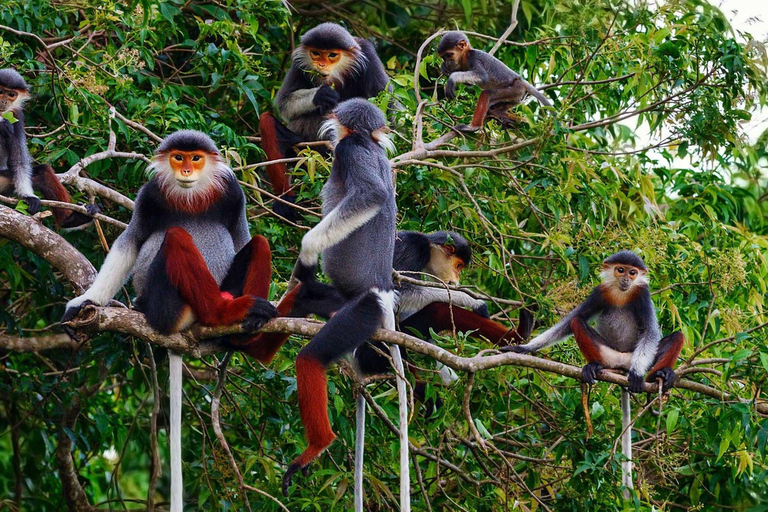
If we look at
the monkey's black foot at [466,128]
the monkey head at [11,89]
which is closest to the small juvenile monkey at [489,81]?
the monkey's black foot at [466,128]

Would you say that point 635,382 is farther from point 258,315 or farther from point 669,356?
point 258,315

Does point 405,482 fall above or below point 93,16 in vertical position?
below

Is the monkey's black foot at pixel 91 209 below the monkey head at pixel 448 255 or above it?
above

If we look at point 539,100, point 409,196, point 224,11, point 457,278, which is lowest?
point 457,278

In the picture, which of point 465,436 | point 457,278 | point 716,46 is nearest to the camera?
point 465,436

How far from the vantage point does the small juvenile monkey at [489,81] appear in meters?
5.58

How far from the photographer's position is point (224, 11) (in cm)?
525

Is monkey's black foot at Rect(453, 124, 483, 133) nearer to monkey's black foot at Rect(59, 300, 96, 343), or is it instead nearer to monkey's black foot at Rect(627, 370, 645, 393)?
monkey's black foot at Rect(627, 370, 645, 393)

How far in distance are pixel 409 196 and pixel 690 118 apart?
1.43 metres

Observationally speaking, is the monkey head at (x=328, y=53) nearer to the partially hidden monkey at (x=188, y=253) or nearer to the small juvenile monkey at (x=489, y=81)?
the small juvenile monkey at (x=489, y=81)

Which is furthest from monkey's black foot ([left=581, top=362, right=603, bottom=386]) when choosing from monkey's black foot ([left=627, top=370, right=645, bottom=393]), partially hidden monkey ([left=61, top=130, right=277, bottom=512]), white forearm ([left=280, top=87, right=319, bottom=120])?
white forearm ([left=280, top=87, right=319, bottom=120])

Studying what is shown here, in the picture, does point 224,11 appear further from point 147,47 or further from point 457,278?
point 457,278

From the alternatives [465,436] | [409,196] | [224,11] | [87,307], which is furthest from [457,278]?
[87,307]

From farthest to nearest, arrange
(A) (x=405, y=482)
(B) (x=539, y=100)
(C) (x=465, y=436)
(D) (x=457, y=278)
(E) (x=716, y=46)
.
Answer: (B) (x=539, y=100) < (D) (x=457, y=278) < (E) (x=716, y=46) < (C) (x=465, y=436) < (A) (x=405, y=482)
